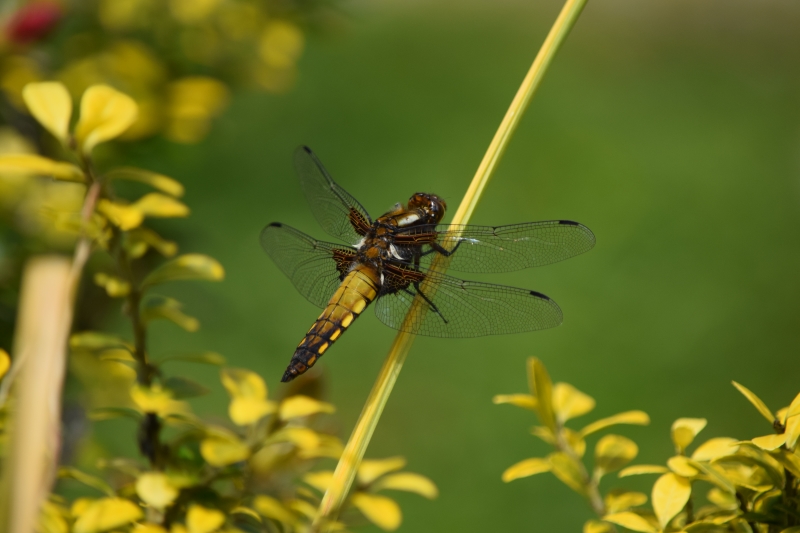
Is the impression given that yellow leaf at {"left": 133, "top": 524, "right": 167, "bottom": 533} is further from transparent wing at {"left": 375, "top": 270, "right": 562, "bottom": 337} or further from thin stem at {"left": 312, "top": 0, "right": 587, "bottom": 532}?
transparent wing at {"left": 375, "top": 270, "right": 562, "bottom": 337}

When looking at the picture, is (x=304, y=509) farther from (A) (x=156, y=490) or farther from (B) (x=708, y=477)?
(B) (x=708, y=477)

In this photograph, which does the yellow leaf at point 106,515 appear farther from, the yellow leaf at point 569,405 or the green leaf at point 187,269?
the yellow leaf at point 569,405

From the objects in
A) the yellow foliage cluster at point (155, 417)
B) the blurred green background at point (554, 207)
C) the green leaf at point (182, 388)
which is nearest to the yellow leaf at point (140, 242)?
the yellow foliage cluster at point (155, 417)

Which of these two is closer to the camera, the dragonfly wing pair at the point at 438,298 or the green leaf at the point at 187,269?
the green leaf at the point at 187,269

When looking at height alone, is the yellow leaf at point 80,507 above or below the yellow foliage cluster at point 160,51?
below

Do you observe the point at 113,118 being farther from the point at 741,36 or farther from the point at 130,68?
the point at 741,36

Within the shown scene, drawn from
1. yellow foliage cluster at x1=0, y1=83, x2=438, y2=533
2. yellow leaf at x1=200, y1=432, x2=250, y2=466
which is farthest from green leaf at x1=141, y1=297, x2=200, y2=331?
yellow leaf at x1=200, y1=432, x2=250, y2=466
